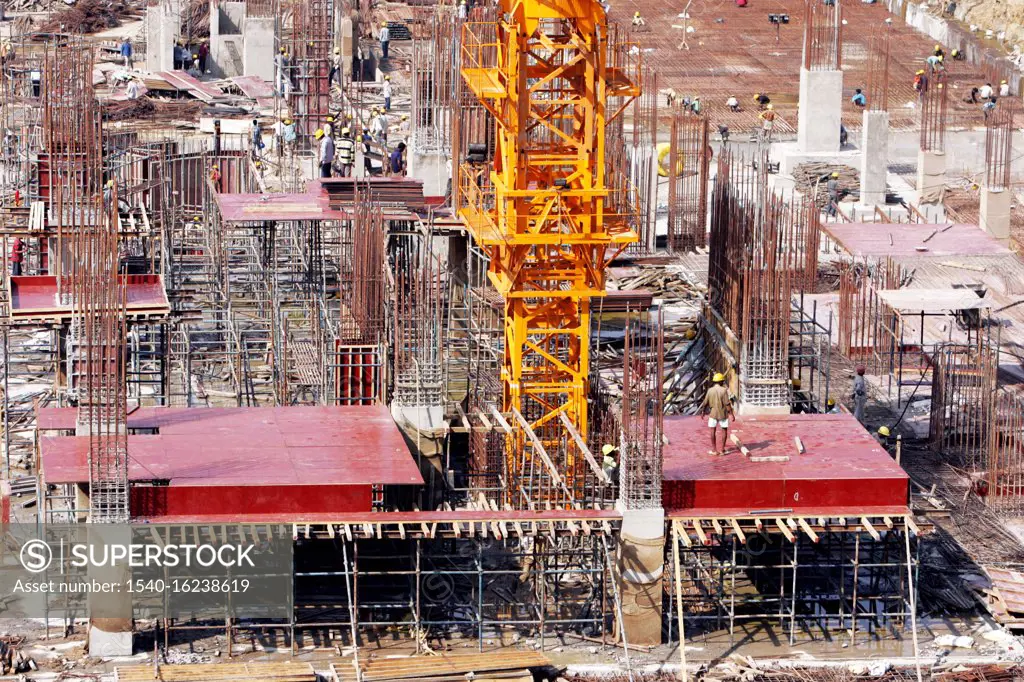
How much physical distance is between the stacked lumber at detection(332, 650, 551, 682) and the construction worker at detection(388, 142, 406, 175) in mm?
28127

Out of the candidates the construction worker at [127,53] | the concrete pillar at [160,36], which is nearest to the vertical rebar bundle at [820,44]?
the concrete pillar at [160,36]

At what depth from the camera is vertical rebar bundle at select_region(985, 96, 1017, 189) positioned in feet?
211

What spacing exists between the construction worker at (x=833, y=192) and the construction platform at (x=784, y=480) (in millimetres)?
24133

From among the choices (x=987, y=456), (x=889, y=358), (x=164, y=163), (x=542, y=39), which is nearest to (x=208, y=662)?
(x=542, y=39)

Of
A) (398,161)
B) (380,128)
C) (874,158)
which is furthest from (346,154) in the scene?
(874,158)

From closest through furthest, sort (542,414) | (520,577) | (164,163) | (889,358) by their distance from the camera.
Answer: (520,577) → (542,414) → (889,358) → (164,163)

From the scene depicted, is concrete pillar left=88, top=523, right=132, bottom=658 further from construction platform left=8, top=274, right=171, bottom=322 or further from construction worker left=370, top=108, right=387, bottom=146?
construction worker left=370, top=108, right=387, bottom=146

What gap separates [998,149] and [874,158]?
4554 millimetres

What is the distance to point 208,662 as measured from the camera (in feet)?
129

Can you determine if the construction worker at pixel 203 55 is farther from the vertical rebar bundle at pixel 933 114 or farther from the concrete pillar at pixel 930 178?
the concrete pillar at pixel 930 178

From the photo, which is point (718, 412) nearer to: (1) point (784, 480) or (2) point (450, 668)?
(1) point (784, 480)

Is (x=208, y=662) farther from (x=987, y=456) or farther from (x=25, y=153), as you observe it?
(x=25, y=153)

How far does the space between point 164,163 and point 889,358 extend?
20.6 m

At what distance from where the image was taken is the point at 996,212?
63.9 metres
